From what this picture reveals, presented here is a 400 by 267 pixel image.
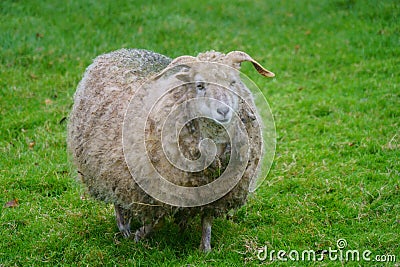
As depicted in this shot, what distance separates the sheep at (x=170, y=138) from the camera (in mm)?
3900

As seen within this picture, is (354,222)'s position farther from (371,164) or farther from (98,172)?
(98,172)

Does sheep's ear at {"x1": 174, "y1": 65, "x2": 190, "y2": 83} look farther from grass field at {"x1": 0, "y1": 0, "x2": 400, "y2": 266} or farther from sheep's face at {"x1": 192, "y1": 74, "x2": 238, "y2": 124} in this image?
grass field at {"x1": 0, "y1": 0, "x2": 400, "y2": 266}

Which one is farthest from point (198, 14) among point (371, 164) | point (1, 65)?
point (371, 164)

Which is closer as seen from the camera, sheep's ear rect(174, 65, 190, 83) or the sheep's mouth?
the sheep's mouth

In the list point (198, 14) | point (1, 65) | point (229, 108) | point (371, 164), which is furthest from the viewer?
point (198, 14)

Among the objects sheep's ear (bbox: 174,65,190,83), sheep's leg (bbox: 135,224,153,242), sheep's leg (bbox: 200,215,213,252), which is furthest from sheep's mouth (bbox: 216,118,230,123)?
sheep's leg (bbox: 135,224,153,242)

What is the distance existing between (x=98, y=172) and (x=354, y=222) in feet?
6.79

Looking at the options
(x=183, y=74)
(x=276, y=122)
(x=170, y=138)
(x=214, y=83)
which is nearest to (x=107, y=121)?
(x=170, y=138)

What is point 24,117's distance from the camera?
7.25 m

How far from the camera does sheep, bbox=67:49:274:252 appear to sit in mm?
3900

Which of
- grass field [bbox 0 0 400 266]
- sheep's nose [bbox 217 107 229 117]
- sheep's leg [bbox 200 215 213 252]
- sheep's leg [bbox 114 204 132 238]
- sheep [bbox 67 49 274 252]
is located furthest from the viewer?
sheep's leg [bbox 114 204 132 238]

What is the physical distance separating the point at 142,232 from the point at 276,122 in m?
2.91

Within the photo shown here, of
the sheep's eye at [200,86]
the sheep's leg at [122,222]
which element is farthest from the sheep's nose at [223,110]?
the sheep's leg at [122,222]

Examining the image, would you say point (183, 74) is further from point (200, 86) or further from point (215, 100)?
point (215, 100)
